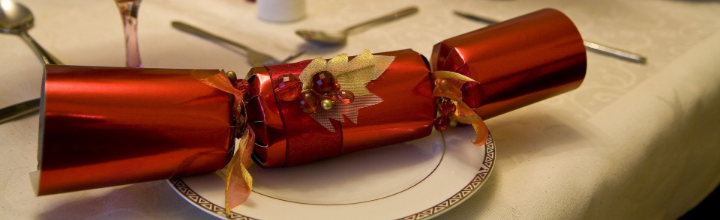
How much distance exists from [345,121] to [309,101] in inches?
1.3

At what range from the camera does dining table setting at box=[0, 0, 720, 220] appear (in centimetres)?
30

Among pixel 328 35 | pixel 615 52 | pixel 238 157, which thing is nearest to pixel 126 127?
pixel 238 157

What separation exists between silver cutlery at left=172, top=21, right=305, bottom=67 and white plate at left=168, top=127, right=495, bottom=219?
0.22 metres

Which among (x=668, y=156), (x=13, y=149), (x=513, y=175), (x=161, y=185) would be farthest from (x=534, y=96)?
(x=13, y=149)

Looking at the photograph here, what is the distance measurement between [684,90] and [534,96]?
0.77 feet

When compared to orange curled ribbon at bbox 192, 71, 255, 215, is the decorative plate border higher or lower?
lower

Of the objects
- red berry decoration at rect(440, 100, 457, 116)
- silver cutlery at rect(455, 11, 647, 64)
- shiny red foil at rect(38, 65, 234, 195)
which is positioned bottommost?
silver cutlery at rect(455, 11, 647, 64)

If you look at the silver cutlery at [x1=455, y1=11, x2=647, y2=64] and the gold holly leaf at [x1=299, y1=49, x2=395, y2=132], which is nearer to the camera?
the gold holly leaf at [x1=299, y1=49, x2=395, y2=132]

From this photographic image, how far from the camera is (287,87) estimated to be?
319 millimetres

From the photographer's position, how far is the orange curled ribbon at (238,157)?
0.30 metres

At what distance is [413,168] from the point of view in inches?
14.4

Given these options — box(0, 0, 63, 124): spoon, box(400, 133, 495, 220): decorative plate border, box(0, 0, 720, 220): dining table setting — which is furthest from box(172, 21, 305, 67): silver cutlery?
box(400, 133, 495, 220): decorative plate border

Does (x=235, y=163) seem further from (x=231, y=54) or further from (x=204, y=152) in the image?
(x=231, y=54)

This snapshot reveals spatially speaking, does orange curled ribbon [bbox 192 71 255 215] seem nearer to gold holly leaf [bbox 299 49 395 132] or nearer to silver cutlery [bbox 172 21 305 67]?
gold holly leaf [bbox 299 49 395 132]
